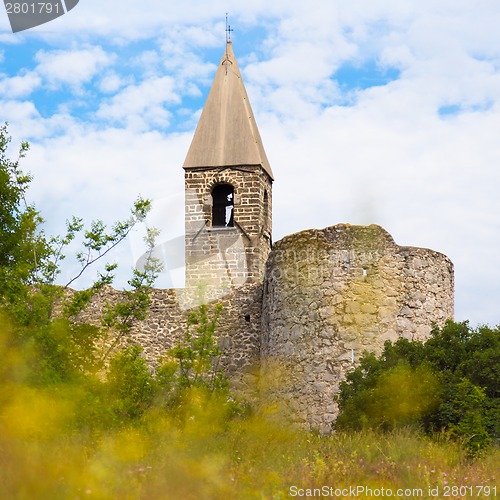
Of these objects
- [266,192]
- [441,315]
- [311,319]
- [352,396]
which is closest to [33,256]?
[311,319]

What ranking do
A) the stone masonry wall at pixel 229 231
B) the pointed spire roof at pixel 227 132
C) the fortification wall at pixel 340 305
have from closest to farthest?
1. the fortification wall at pixel 340 305
2. the stone masonry wall at pixel 229 231
3. the pointed spire roof at pixel 227 132

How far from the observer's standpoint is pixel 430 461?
10977 mm

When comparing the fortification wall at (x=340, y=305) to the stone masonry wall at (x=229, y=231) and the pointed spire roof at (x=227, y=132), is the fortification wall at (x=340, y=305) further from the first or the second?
the pointed spire roof at (x=227, y=132)

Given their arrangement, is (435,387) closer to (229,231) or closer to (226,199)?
(229,231)

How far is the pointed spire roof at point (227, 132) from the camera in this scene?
2775cm

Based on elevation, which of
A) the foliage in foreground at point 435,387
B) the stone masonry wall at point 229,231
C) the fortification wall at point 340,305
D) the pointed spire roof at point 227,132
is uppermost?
the pointed spire roof at point 227,132

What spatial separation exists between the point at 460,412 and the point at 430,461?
2999 mm

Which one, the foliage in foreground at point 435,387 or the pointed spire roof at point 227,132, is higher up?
the pointed spire roof at point 227,132

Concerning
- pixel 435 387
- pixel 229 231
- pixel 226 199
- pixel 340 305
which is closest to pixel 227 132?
pixel 226 199

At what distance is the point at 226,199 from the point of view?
2841 cm

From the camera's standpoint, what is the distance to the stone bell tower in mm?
26922

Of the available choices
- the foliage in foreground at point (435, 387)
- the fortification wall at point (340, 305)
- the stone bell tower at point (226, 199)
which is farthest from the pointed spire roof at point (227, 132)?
the foliage in foreground at point (435, 387)

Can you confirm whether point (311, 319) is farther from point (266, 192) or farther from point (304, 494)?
point (266, 192)

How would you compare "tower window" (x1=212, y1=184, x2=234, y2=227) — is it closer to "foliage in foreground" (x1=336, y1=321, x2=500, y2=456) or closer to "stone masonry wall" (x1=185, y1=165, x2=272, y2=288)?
"stone masonry wall" (x1=185, y1=165, x2=272, y2=288)
